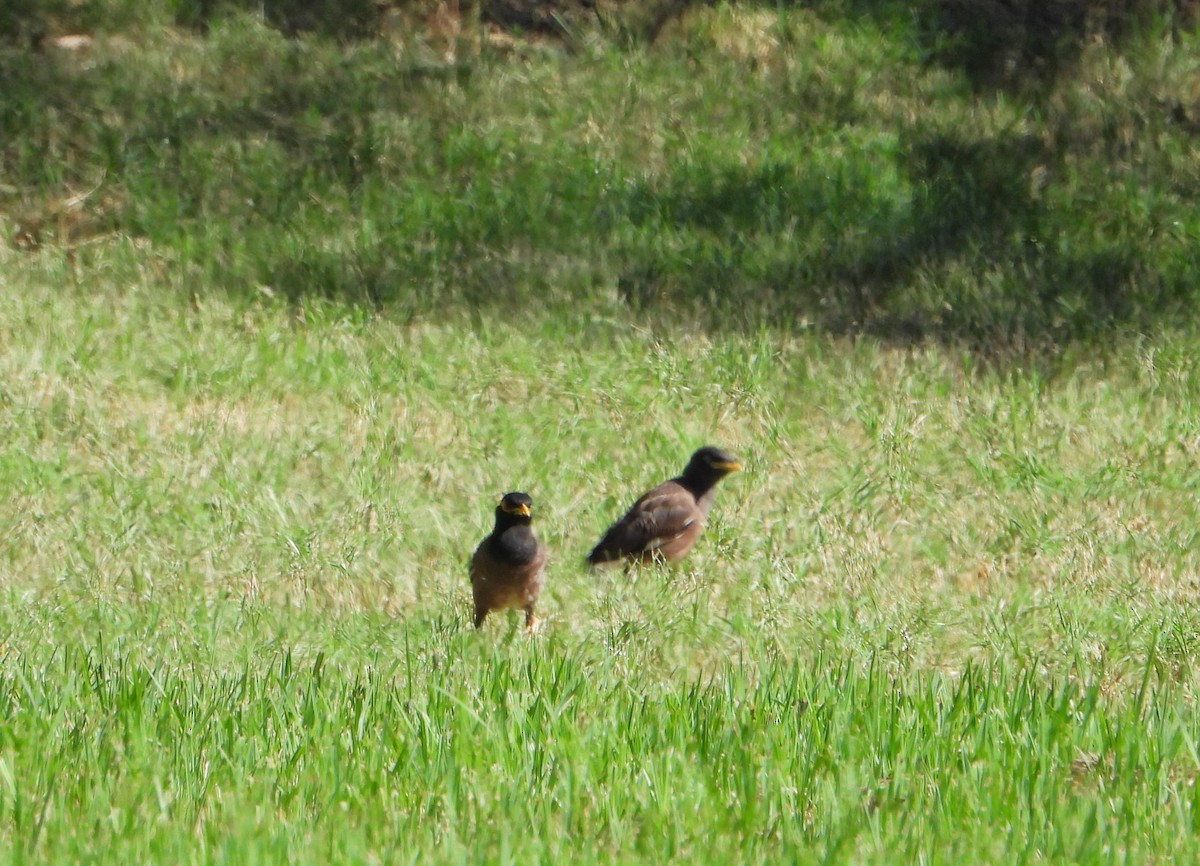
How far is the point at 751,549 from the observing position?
7.73 m

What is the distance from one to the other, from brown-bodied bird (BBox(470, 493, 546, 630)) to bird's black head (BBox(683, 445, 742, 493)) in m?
1.32

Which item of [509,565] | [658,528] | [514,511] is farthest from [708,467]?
[509,565]

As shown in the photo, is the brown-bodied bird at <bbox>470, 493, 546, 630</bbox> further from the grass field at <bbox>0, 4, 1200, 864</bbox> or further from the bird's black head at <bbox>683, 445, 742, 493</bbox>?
the bird's black head at <bbox>683, 445, 742, 493</bbox>

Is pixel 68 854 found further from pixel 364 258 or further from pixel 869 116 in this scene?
pixel 869 116

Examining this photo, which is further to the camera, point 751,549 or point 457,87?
point 457,87

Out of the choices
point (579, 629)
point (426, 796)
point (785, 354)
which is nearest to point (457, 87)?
point (785, 354)

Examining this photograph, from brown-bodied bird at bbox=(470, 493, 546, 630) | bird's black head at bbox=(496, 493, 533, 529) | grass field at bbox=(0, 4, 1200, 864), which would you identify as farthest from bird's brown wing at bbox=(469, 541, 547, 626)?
grass field at bbox=(0, 4, 1200, 864)

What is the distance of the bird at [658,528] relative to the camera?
24.5 feet

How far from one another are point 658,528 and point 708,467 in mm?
649

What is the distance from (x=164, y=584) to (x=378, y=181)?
617 cm

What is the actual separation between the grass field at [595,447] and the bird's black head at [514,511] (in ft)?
1.39

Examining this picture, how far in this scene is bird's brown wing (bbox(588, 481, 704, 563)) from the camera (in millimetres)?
7469

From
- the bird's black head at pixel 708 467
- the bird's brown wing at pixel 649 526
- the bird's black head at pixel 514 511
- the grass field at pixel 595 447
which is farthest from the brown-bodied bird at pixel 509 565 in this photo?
the bird's black head at pixel 708 467

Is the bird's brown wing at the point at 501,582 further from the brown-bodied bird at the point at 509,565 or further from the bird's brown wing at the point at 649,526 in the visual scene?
the bird's brown wing at the point at 649,526
